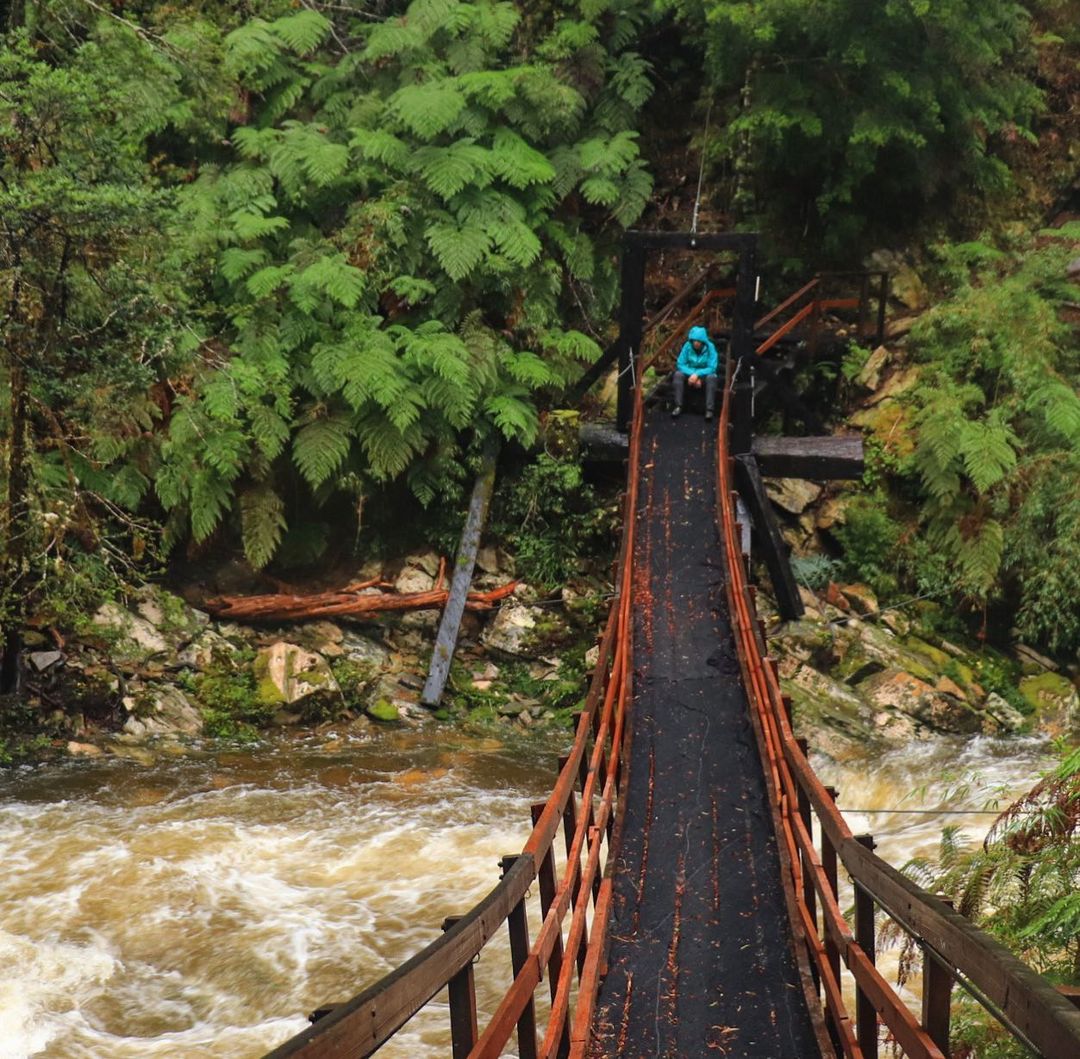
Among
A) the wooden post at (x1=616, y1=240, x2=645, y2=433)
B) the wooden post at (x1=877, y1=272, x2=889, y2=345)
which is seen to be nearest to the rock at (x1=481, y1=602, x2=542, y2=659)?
the wooden post at (x1=616, y1=240, x2=645, y2=433)

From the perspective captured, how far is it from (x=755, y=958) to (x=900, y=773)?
5.18 m

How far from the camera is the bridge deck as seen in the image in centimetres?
435

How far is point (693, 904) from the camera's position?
5.25 metres

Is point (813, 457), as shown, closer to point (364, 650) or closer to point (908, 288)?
point (908, 288)

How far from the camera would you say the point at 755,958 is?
4.81 m

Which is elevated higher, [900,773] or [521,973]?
[521,973]

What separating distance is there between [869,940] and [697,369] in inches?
343

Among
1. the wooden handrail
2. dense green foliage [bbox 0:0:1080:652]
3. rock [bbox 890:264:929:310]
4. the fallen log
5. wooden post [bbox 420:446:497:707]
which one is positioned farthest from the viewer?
rock [bbox 890:264:929:310]

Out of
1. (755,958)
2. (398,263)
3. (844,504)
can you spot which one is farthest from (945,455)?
(755,958)

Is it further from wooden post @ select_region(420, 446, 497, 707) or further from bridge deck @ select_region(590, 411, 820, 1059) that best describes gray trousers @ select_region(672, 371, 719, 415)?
bridge deck @ select_region(590, 411, 820, 1059)

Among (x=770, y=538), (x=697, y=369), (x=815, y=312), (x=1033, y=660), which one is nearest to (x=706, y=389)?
(x=697, y=369)

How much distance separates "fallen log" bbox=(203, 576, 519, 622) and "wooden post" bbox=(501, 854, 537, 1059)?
8.15m

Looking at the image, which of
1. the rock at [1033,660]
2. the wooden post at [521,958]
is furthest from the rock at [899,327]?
the wooden post at [521,958]

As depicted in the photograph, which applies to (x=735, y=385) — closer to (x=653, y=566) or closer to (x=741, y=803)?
(x=653, y=566)
